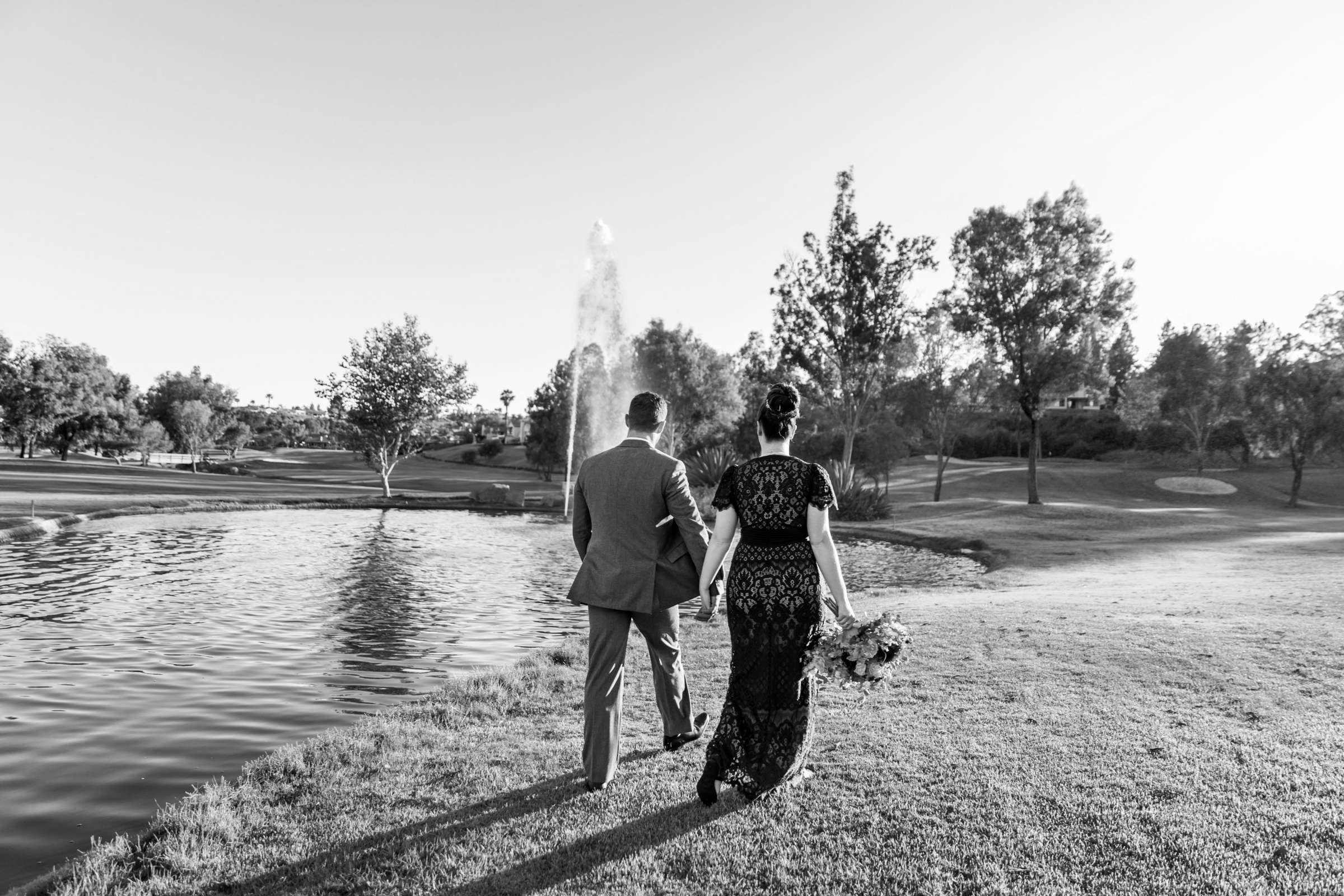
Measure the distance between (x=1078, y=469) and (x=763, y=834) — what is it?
5552cm

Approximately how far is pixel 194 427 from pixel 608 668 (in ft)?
229

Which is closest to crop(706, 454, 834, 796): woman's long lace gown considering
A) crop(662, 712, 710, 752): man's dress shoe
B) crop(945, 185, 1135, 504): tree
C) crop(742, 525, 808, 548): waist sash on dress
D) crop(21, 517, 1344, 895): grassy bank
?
crop(742, 525, 808, 548): waist sash on dress

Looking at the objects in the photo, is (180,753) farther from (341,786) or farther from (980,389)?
(980,389)

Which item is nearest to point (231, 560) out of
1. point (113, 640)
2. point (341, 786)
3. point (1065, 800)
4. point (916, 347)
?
point (113, 640)

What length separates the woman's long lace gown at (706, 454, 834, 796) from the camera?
4.89 meters

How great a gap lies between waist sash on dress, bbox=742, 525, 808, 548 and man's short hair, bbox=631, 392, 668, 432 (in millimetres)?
975

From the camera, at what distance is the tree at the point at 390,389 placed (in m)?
37.2

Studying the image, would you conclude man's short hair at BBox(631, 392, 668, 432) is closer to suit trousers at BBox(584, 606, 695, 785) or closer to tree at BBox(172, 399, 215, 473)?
suit trousers at BBox(584, 606, 695, 785)

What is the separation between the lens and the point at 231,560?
17.5m

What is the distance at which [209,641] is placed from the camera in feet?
33.7

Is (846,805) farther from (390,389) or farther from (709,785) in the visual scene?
(390,389)

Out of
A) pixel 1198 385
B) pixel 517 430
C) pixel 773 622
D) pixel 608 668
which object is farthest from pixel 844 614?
pixel 517 430

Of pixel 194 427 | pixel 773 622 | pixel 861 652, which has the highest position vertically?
pixel 194 427

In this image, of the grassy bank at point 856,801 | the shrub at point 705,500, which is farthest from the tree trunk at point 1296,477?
the grassy bank at point 856,801
